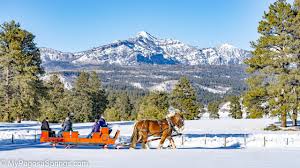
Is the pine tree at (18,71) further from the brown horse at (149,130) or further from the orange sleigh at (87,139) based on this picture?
the brown horse at (149,130)

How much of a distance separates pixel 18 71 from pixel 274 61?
30.3m

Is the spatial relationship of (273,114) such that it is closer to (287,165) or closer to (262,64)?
(262,64)

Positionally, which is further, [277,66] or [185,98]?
[185,98]

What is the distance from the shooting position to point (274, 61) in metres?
45.6

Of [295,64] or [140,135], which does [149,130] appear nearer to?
[140,135]

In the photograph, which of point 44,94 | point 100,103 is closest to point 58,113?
point 100,103

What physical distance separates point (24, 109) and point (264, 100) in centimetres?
2831

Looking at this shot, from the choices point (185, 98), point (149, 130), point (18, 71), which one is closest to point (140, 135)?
point (149, 130)

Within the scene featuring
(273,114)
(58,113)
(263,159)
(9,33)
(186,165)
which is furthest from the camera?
(58,113)

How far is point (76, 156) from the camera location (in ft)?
52.9

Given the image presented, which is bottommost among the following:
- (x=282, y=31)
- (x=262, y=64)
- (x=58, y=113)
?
(x=58, y=113)

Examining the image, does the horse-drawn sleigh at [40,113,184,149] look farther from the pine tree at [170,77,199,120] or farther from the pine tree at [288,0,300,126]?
the pine tree at [170,77,199,120]

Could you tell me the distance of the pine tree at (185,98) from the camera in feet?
Result: 265

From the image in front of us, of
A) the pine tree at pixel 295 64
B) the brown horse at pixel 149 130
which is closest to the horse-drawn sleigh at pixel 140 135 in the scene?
the brown horse at pixel 149 130
